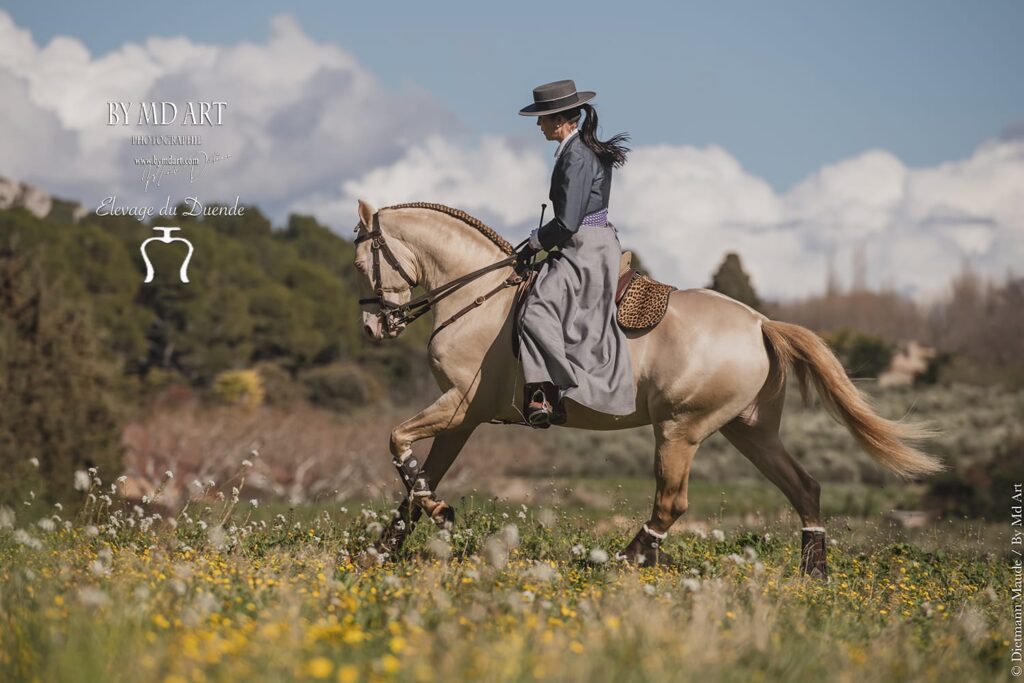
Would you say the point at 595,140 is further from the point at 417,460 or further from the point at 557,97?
the point at 417,460

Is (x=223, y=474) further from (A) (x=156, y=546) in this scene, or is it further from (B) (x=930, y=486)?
(A) (x=156, y=546)

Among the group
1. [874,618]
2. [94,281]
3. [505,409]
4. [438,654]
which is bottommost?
[874,618]

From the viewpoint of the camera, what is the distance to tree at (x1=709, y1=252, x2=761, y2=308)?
17203 mm

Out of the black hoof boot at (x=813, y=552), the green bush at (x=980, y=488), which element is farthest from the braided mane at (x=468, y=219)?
the green bush at (x=980, y=488)

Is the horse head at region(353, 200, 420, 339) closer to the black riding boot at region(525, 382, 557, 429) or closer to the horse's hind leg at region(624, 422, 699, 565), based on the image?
the black riding boot at region(525, 382, 557, 429)

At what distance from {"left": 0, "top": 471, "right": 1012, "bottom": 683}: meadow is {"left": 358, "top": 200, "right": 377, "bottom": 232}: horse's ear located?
6.56 feet

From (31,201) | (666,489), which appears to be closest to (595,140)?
(666,489)

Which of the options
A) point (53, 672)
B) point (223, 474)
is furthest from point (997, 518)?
point (53, 672)

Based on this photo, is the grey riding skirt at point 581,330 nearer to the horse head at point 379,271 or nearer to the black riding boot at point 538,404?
the black riding boot at point 538,404

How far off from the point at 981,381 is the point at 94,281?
147ft

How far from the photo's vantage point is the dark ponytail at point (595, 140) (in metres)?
8.00

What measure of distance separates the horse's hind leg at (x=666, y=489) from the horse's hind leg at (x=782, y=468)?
63cm

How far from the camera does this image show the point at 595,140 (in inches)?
315

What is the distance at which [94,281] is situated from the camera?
60.3 metres
